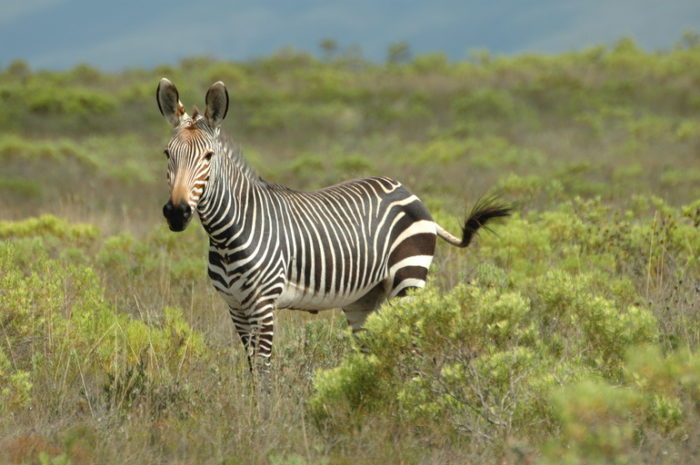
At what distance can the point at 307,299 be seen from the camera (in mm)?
6504

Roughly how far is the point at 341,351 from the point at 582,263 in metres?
3.81

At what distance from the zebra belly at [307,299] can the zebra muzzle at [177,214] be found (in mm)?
976

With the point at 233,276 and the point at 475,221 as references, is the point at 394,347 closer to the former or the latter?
the point at 233,276

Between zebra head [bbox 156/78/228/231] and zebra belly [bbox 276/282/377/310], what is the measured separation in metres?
0.96

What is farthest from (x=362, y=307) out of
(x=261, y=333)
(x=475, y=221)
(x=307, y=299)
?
(x=261, y=333)

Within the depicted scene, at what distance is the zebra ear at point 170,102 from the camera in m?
6.11

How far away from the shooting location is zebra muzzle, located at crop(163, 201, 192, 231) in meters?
5.56

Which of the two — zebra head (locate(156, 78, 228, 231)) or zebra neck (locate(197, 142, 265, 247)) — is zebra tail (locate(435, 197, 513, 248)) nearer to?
zebra neck (locate(197, 142, 265, 247))

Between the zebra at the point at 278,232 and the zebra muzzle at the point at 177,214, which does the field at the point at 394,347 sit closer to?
the zebra at the point at 278,232

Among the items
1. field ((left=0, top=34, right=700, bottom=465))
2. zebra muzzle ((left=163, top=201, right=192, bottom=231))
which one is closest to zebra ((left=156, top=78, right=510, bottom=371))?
zebra muzzle ((left=163, top=201, right=192, bottom=231))

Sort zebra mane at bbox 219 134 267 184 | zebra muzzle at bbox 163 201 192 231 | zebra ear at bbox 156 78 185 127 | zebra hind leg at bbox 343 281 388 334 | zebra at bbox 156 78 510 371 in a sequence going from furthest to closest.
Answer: zebra hind leg at bbox 343 281 388 334, zebra mane at bbox 219 134 267 184, zebra ear at bbox 156 78 185 127, zebra at bbox 156 78 510 371, zebra muzzle at bbox 163 201 192 231

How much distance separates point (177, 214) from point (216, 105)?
3.02 ft

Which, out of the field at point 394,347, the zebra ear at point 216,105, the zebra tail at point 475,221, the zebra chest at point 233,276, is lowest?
the field at point 394,347

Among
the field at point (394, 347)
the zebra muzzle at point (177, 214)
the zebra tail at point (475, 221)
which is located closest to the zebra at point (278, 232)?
the zebra muzzle at point (177, 214)
